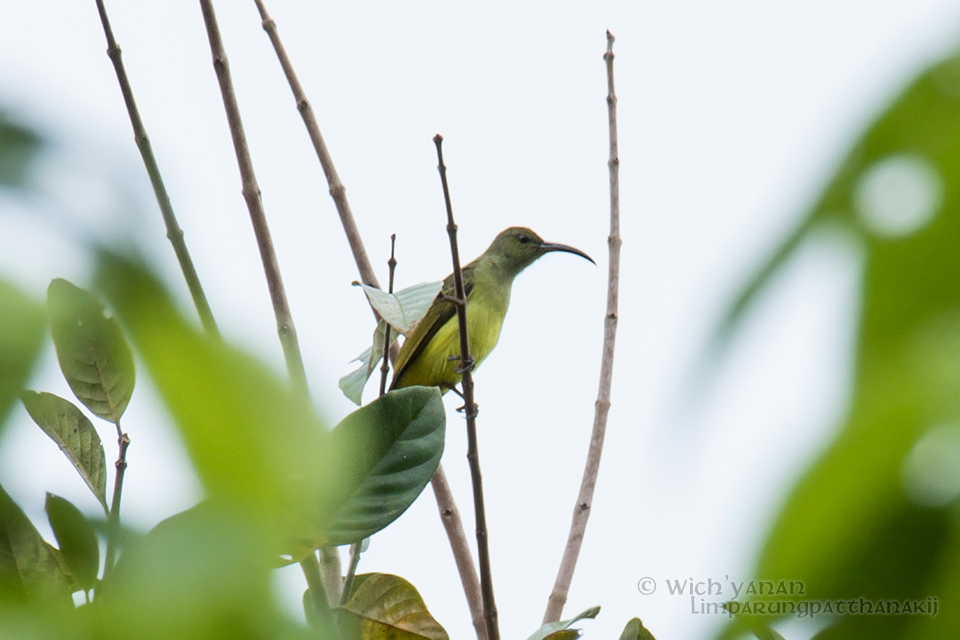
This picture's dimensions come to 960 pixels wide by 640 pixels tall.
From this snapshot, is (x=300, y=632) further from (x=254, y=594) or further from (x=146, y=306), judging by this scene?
(x=146, y=306)

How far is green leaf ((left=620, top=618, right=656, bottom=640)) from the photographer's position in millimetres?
1503

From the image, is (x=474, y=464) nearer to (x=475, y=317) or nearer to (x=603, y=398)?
(x=603, y=398)

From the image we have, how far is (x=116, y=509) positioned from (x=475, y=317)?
420 centimetres

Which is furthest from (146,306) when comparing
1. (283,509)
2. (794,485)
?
(794,485)

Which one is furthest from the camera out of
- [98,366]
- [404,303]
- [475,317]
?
[475,317]

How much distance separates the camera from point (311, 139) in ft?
8.92

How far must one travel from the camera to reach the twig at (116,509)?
566 mm

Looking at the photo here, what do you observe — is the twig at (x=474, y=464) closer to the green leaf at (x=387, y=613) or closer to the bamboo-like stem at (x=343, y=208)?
the green leaf at (x=387, y=613)

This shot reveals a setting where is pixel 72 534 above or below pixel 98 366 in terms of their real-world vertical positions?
below

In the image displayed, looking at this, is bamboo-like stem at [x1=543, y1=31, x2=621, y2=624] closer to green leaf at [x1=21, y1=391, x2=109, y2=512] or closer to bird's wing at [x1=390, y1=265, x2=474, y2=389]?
green leaf at [x1=21, y1=391, x2=109, y2=512]

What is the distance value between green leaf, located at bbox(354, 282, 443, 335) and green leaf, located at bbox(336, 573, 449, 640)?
0.54 m

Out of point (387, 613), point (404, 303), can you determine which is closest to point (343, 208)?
point (404, 303)

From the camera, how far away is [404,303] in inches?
84.7

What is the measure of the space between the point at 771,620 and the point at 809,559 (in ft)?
0.28
